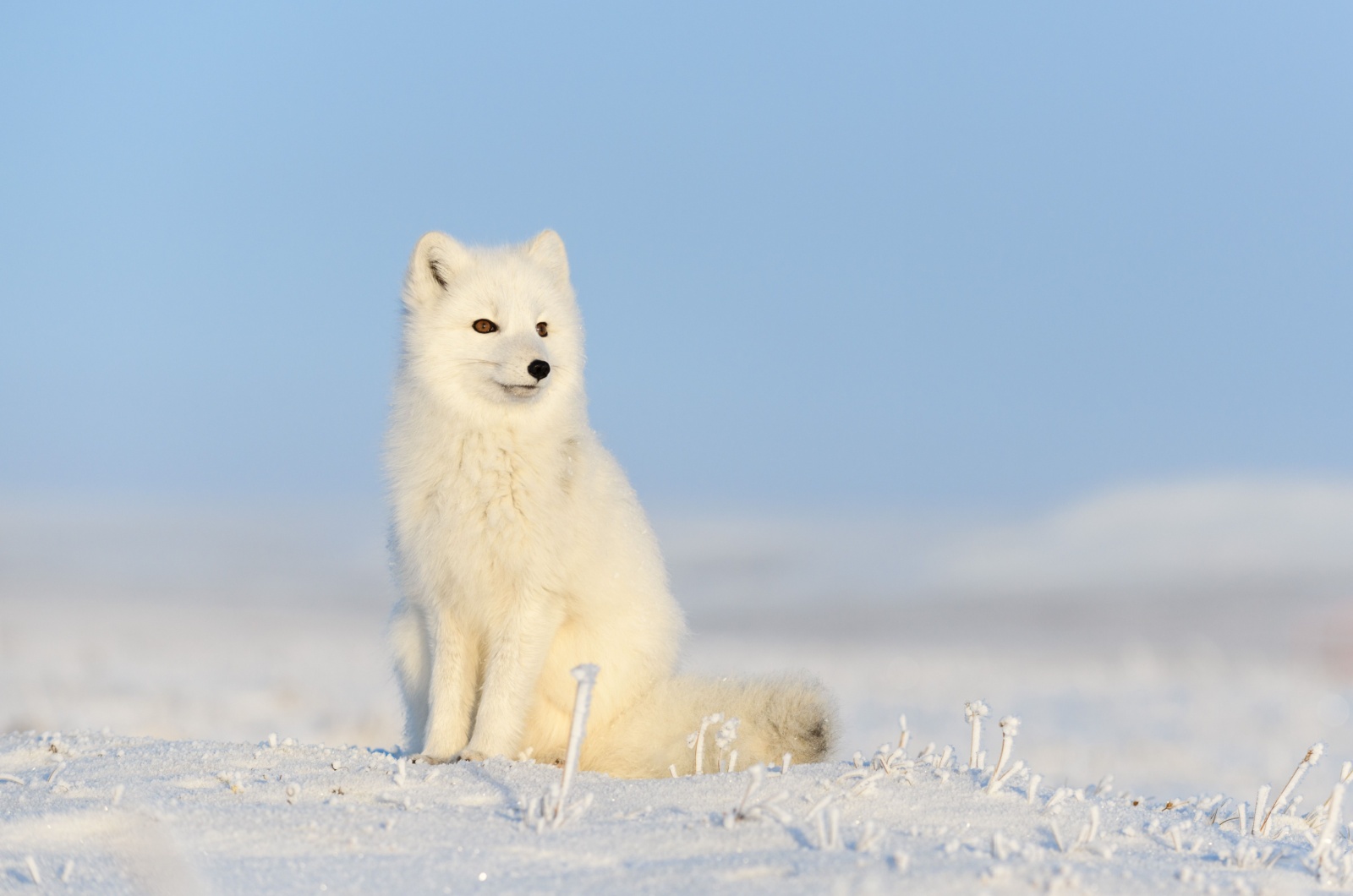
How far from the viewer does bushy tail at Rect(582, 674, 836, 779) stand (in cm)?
423

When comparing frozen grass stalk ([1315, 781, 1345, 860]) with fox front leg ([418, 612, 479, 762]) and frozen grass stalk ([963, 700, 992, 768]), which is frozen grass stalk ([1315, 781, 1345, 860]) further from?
fox front leg ([418, 612, 479, 762])

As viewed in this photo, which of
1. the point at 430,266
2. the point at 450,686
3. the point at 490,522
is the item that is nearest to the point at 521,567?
the point at 490,522

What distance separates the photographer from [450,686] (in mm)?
4504

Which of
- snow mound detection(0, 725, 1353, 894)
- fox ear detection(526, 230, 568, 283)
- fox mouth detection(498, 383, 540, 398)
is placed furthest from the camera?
fox ear detection(526, 230, 568, 283)

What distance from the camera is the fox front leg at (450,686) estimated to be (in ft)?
14.5

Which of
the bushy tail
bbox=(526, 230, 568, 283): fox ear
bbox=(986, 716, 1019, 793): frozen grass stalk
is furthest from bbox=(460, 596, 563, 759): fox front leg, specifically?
bbox=(986, 716, 1019, 793): frozen grass stalk

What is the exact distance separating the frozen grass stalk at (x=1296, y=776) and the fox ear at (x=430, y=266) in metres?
3.55

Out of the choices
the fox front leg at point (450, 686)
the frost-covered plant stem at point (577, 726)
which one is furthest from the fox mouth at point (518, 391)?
the frost-covered plant stem at point (577, 726)

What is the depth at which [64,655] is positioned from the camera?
1267 cm

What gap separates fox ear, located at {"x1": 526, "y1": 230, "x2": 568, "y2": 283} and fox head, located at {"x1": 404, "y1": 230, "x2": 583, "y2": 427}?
153 millimetres

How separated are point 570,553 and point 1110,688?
9.47 m

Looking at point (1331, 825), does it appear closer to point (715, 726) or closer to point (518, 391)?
point (715, 726)

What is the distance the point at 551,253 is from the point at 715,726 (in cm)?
230

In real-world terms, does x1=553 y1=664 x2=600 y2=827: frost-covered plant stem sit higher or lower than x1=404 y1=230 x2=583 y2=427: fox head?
lower
